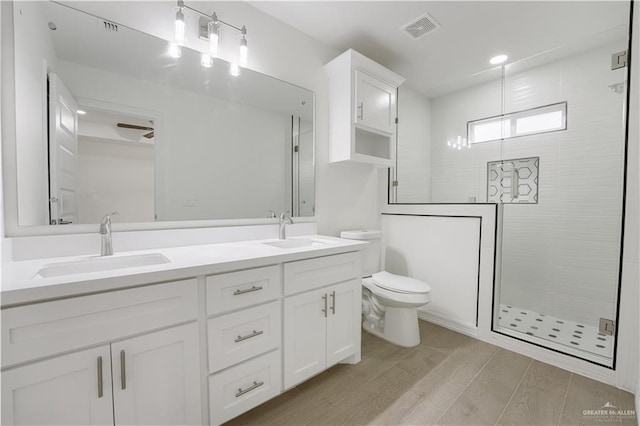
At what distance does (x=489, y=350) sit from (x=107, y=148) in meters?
2.80

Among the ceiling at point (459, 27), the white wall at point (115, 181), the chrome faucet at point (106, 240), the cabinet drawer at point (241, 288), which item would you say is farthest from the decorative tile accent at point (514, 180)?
the chrome faucet at point (106, 240)

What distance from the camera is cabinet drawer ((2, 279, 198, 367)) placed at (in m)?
0.78

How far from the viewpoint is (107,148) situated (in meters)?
1.39

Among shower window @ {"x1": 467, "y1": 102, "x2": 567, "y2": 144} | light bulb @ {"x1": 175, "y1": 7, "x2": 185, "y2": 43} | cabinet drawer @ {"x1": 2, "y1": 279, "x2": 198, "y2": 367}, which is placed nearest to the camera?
cabinet drawer @ {"x1": 2, "y1": 279, "x2": 198, "y2": 367}

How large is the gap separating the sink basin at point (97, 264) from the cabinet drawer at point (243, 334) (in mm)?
381

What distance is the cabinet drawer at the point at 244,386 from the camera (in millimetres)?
1158

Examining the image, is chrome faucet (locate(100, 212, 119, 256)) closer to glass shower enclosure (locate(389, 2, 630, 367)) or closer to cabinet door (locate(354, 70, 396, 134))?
cabinet door (locate(354, 70, 396, 134))

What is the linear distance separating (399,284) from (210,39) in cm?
208

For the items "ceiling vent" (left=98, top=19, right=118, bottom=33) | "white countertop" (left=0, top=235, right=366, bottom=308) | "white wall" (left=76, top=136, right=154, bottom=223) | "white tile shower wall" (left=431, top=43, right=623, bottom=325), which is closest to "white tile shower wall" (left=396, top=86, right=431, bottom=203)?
"white tile shower wall" (left=431, top=43, right=623, bottom=325)

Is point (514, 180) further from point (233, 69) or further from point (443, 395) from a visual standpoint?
point (233, 69)

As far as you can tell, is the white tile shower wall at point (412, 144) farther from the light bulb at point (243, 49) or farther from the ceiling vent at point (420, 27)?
the light bulb at point (243, 49)

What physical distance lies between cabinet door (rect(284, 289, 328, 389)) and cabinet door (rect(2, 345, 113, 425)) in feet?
2.40

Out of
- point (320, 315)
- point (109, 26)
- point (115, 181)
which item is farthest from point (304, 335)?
point (109, 26)

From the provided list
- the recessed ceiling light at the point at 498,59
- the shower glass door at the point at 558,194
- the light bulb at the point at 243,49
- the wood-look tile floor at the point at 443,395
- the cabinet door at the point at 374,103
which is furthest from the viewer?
the recessed ceiling light at the point at 498,59
